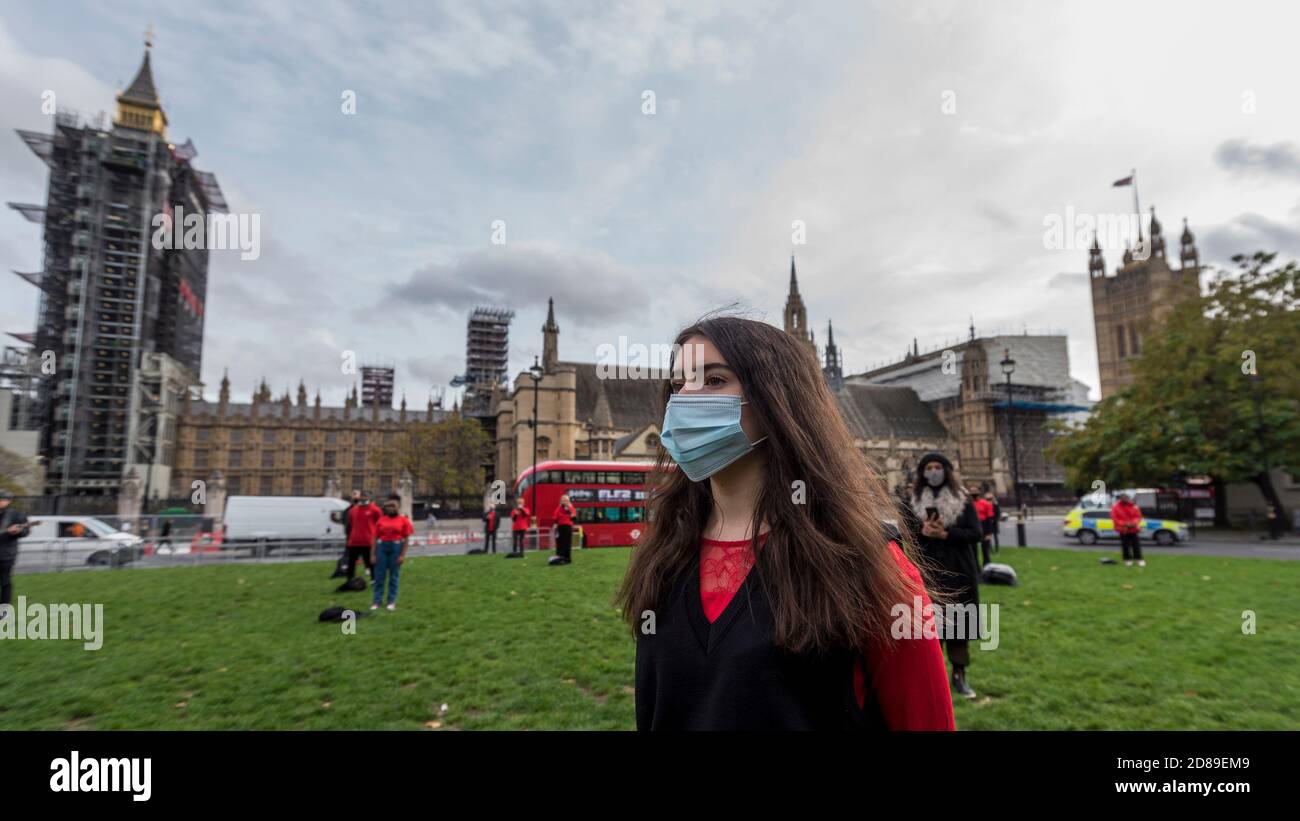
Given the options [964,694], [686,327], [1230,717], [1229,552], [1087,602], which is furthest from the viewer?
[1229,552]

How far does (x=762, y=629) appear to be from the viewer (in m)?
1.39

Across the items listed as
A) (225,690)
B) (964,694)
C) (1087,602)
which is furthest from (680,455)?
(1087,602)

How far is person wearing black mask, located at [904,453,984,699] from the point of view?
5.34 metres

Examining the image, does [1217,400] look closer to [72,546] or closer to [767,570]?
[767,570]

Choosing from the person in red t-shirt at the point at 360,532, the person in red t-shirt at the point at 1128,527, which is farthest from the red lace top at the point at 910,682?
the person in red t-shirt at the point at 1128,527

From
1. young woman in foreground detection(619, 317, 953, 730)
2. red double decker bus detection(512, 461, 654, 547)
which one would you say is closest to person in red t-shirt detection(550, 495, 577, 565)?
red double decker bus detection(512, 461, 654, 547)

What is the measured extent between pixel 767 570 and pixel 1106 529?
30.0 metres

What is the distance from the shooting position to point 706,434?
186cm

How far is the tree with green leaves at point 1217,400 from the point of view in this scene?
25000mm

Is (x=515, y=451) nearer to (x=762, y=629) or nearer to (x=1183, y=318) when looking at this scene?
(x=1183, y=318)

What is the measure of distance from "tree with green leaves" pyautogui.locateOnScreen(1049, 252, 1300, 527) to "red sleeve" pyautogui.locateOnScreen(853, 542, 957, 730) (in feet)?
107

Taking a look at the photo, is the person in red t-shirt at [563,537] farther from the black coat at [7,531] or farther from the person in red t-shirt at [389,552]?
the black coat at [7,531]

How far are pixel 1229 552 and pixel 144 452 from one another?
76.6m

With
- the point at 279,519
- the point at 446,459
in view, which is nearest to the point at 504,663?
the point at 279,519
